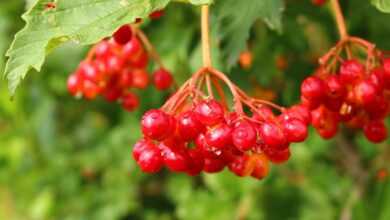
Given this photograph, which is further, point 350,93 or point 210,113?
point 350,93

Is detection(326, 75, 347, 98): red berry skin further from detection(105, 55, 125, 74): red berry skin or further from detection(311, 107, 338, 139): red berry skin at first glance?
detection(105, 55, 125, 74): red berry skin

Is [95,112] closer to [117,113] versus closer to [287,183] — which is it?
[117,113]

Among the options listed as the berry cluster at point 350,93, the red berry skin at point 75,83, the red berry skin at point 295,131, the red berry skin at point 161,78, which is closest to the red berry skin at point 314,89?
the berry cluster at point 350,93

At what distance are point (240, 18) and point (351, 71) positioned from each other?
336mm

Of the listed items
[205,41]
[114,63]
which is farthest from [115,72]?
[205,41]

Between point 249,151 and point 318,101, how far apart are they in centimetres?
21

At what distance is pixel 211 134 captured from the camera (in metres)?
1.33

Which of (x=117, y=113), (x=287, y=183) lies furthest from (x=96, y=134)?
(x=287, y=183)

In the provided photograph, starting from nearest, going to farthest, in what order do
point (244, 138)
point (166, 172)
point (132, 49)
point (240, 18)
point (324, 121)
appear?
point (244, 138), point (324, 121), point (240, 18), point (132, 49), point (166, 172)

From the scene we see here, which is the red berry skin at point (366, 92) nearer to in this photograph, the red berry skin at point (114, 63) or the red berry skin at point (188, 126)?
the red berry skin at point (188, 126)

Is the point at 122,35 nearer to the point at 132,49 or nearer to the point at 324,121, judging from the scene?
the point at 132,49

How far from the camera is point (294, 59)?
8.21ft

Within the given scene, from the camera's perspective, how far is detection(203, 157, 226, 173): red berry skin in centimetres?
142

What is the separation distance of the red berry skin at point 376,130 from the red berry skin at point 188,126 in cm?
46
